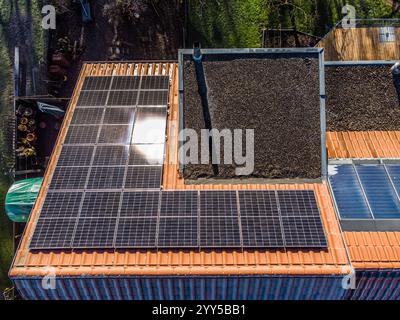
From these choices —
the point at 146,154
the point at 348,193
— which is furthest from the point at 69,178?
the point at 348,193

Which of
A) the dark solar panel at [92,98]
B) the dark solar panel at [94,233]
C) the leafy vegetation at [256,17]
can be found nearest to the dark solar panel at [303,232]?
the dark solar panel at [94,233]

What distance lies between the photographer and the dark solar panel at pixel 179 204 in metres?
15.4

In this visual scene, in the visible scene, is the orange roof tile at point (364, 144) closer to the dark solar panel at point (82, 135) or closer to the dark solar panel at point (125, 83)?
the dark solar panel at point (125, 83)

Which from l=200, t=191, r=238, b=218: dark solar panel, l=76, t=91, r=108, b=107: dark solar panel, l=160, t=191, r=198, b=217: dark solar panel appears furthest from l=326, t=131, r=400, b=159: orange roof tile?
l=76, t=91, r=108, b=107: dark solar panel

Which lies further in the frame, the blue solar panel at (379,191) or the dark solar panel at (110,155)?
the dark solar panel at (110,155)

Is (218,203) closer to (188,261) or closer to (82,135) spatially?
(188,261)

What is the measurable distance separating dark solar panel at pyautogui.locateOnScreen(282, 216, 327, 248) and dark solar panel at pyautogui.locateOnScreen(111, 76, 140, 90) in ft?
35.0

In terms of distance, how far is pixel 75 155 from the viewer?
1708 cm

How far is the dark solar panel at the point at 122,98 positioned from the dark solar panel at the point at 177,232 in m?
6.92

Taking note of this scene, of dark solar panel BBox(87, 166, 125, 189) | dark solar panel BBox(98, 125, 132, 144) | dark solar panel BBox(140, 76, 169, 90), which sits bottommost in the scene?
dark solar panel BBox(87, 166, 125, 189)

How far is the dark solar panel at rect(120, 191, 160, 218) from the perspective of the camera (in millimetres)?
15336

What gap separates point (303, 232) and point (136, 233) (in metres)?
7.20

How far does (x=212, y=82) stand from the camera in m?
18.0

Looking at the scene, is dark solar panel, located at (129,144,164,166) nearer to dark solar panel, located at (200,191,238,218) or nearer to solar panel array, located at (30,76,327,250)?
solar panel array, located at (30,76,327,250)
